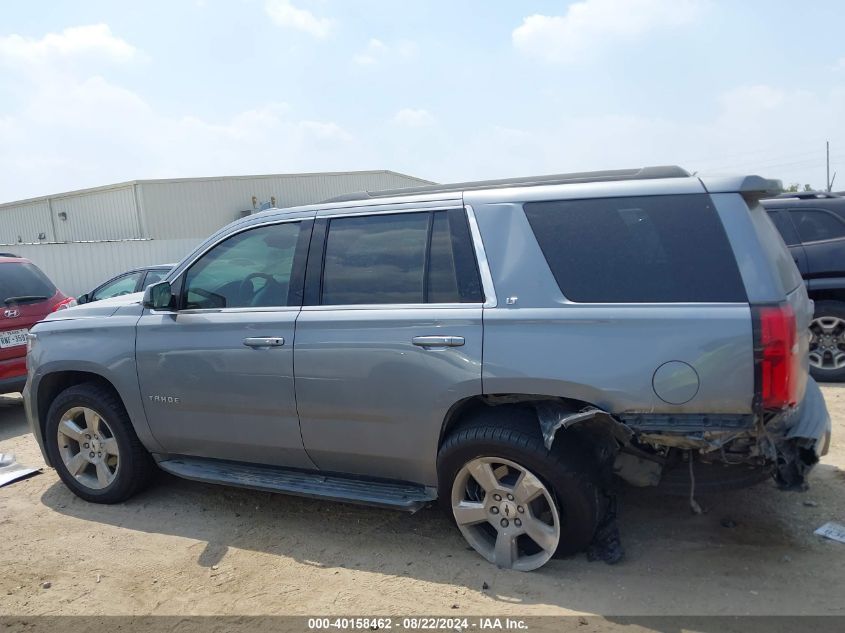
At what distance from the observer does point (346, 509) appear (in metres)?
4.36

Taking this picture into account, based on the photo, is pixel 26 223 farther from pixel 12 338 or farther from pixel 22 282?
pixel 12 338

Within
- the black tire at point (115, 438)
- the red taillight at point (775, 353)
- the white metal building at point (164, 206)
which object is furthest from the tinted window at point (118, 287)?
the white metal building at point (164, 206)

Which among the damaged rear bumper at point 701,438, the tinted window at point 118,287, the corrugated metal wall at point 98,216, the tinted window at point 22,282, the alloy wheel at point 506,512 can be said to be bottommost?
the alloy wheel at point 506,512

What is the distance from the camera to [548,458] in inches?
126

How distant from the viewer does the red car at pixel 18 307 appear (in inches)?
264

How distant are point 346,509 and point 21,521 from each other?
2.22 metres

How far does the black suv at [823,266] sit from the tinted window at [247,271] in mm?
5385

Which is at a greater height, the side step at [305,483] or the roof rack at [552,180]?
the roof rack at [552,180]

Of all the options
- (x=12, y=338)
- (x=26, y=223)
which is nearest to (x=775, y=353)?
(x=12, y=338)

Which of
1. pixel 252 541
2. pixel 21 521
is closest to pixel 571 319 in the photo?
pixel 252 541

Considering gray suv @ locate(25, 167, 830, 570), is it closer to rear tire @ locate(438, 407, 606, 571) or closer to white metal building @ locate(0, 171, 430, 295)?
rear tire @ locate(438, 407, 606, 571)

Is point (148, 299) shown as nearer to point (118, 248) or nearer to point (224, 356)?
point (224, 356)

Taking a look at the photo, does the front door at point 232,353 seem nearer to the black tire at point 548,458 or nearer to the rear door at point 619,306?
the black tire at point 548,458

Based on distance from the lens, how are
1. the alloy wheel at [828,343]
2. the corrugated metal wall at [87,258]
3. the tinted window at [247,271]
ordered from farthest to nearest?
1. the corrugated metal wall at [87,258]
2. the alloy wheel at [828,343]
3. the tinted window at [247,271]
